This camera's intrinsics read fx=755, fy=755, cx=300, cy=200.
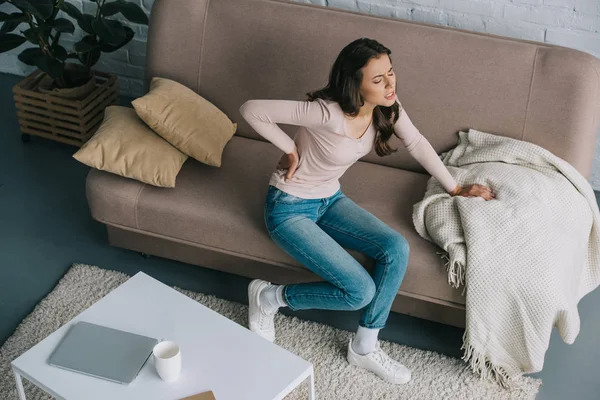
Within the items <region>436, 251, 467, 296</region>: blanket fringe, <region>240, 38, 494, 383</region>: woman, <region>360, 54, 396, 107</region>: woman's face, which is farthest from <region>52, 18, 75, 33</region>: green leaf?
<region>436, 251, 467, 296</region>: blanket fringe

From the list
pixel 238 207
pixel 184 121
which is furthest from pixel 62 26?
pixel 238 207

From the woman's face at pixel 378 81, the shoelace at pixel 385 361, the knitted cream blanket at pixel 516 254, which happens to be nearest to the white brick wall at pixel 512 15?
the knitted cream blanket at pixel 516 254

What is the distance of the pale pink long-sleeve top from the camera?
7.18ft

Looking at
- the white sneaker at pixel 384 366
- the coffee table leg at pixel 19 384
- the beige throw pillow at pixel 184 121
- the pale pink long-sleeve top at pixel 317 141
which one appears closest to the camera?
the coffee table leg at pixel 19 384

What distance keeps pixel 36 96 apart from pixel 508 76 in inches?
78.5

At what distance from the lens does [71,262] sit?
2.76m

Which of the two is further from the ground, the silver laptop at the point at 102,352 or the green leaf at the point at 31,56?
the green leaf at the point at 31,56

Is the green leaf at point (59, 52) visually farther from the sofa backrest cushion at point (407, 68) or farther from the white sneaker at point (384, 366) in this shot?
the white sneaker at point (384, 366)

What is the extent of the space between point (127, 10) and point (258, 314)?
1471mm

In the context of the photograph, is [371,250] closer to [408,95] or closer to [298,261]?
[298,261]

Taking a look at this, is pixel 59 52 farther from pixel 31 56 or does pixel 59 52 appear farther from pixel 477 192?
pixel 477 192

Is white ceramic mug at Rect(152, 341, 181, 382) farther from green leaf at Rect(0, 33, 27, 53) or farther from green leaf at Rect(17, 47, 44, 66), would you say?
green leaf at Rect(0, 33, 27, 53)

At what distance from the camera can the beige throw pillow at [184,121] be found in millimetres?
2555

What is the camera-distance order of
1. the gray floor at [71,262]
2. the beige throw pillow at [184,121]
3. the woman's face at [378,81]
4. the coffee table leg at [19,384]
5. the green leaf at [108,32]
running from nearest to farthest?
the coffee table leg at [19,384], the woman's face at [378,81], the gray floor at [71,262], the beige throw pillow at [184,121], the green leaf at [108,32]
